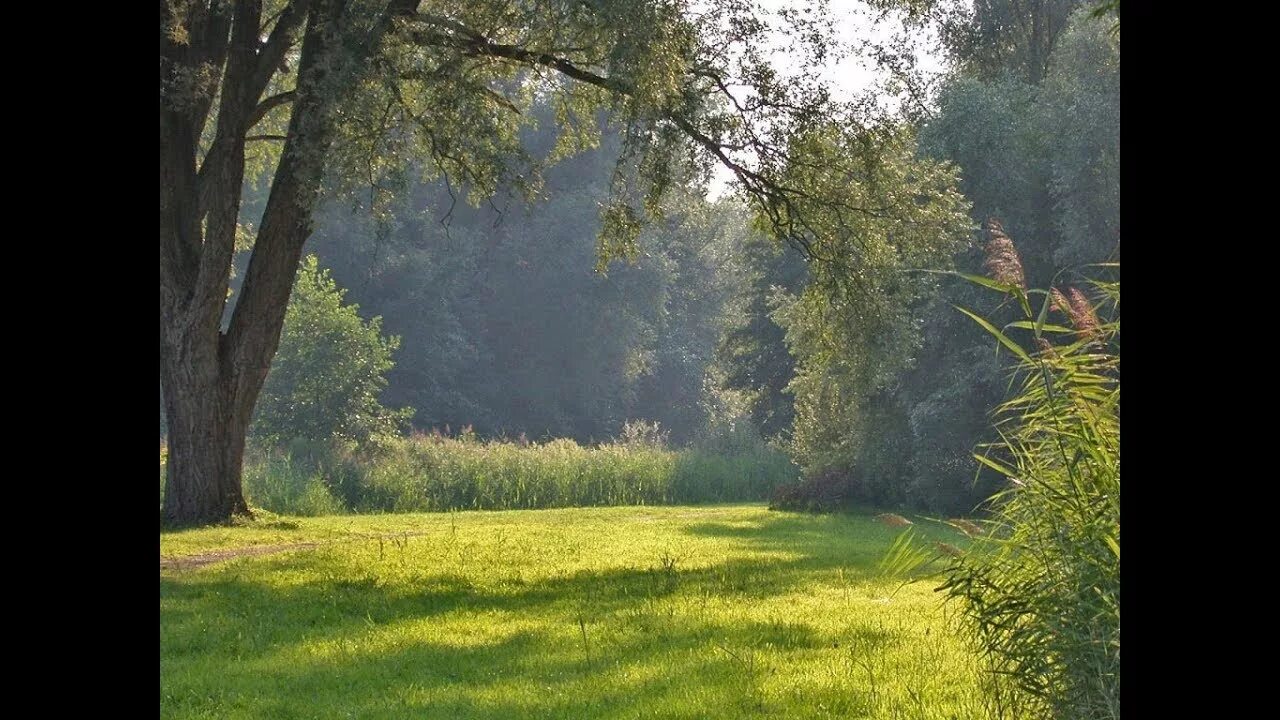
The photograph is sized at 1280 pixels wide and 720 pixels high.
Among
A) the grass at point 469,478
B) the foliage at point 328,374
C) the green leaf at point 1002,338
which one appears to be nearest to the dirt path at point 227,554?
the grass at point 469,478

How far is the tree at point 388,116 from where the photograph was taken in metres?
14.1

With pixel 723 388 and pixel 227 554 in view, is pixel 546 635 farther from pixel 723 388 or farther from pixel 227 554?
pixel 723 388

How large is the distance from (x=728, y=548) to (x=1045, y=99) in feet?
50.5

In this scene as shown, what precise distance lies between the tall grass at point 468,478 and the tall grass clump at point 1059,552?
919 inches

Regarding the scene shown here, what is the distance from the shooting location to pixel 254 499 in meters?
26.8

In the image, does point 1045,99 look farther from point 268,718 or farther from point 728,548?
point 268,718

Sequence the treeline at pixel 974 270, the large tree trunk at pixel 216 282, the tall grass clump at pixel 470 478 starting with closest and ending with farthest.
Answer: the large tree trunk at pixel 216 282 < the treeline at pixel 974 270 < the tall grass clump at pixel 470 478

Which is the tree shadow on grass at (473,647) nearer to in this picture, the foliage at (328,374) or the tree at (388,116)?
the tree at (388,116)

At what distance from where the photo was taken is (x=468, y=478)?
3034 centimetres

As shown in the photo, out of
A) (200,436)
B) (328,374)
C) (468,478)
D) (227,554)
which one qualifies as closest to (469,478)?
(468,478)
